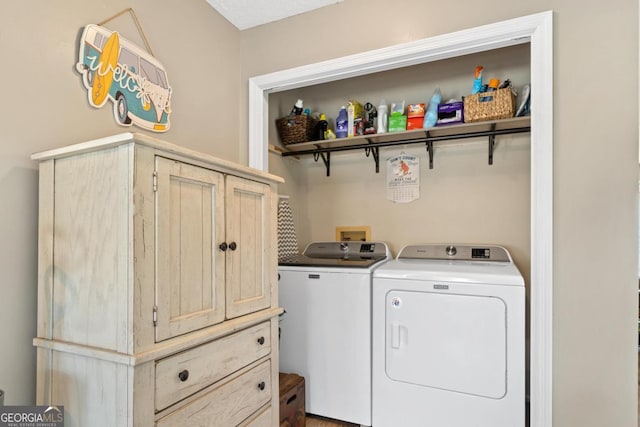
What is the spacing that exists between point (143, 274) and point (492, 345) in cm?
163

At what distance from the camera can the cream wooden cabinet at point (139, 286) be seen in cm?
101

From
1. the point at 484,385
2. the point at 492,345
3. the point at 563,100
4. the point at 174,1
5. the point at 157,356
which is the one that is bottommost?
the point at 484,385

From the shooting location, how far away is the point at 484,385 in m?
1.76

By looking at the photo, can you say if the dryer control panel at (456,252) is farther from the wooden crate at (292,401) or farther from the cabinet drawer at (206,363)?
the cabinet drawer at (206,363)

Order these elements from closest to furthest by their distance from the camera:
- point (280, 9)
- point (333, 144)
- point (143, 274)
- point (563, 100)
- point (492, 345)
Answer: point (143, 274) → point (563, 100) → point (492, 345) → point (280, 9) → point (333, 144)

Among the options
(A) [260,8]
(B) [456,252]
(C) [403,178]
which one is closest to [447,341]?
(B) [456,252]

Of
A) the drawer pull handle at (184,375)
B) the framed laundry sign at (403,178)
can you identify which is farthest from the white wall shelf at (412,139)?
the drawer pull handle at (184,375)

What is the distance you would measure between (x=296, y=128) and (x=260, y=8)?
86 centimetres

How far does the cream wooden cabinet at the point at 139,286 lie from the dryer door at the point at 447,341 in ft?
3.01

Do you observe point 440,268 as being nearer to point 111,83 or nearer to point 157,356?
point 157,356

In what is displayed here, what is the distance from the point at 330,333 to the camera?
209 centimetres

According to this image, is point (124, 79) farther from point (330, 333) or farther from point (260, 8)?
point (330, 333)

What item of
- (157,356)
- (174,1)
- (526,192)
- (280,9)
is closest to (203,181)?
(157,356)

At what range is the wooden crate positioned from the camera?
1.84m
